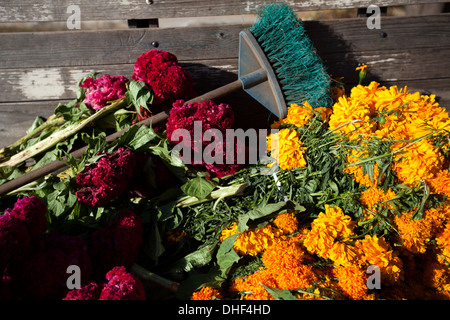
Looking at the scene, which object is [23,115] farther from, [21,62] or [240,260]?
[240,260]

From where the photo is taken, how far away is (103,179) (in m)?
1.61

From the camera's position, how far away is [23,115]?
231 cm

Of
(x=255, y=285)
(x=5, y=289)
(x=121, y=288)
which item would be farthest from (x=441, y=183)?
(x=5, y=289)

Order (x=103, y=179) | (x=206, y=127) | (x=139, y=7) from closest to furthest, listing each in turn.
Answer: (x=103, y=179) < (x=206, y=127) < (x=139, y=7)

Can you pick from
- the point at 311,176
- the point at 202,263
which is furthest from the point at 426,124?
the point at 202,263

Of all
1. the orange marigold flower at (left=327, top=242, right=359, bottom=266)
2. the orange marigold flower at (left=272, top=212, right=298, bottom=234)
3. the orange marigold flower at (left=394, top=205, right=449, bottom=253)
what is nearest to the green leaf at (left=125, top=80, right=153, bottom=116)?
the orange marigold flower at (left=272, top=212, right=298, bottom=234)

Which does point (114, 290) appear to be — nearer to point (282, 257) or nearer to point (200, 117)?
point (282, 257)

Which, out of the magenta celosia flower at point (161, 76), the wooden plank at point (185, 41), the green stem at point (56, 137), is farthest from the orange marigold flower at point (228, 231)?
the wooden plank at point (185, 41)

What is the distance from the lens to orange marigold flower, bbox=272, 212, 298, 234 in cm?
157

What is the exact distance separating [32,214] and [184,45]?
130 cm

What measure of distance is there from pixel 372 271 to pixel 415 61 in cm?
141

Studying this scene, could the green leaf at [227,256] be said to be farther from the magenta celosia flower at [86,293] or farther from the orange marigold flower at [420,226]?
the orange marigold flower at [420,226]

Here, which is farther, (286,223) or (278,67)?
(278,67)
